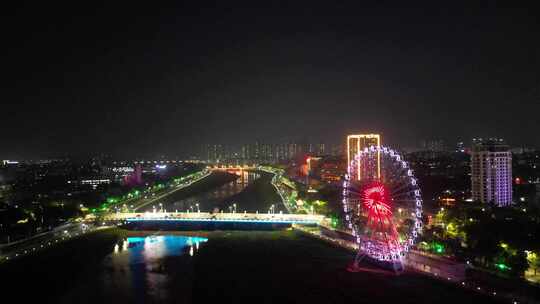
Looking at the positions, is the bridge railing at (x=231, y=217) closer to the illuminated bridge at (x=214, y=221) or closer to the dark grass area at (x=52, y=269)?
the illuminated bridge at (x=214, y=221)

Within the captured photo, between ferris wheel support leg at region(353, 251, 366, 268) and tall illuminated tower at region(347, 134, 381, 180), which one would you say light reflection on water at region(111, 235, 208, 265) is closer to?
ferris wheel support leg at region(353, 251, 366, 268)

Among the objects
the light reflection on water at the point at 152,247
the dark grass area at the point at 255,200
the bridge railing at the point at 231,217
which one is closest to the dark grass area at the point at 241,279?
the light reflection on water at the point at 152,247

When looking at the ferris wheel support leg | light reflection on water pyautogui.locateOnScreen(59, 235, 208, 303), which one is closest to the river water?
light reflection on water pyautogui.locateOnScreen(59, 235, 208, 303)

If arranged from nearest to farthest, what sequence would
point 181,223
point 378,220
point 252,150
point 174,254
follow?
point 378,220 → point 174,254 → point 181,223 → point 252,150

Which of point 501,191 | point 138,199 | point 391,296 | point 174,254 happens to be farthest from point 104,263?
point 138,199

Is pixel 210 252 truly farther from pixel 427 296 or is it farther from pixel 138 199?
pixel 138 199

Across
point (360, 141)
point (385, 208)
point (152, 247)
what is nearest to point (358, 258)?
point (385, 208)
